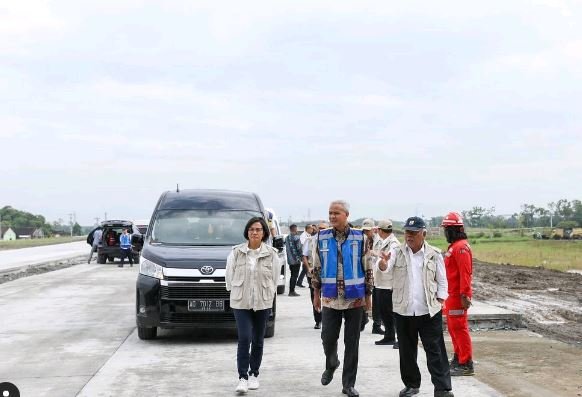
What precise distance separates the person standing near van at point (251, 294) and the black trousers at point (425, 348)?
140 centimetres

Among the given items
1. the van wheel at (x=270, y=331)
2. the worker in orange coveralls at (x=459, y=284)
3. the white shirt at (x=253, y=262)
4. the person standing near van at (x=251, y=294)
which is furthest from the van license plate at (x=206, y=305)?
the worker in orange coveralls at (x=459, y=284)

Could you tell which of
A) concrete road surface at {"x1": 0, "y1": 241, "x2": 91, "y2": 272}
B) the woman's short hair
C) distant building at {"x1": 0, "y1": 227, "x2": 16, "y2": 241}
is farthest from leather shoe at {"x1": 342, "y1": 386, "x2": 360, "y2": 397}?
A: distant building at {"x1": 0, "y1": 227, "x2": 16, "y2": 241}

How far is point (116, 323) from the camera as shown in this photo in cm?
1272

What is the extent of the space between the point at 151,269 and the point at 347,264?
411cm

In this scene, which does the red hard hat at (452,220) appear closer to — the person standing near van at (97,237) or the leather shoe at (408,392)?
the leather shoe at (408,392)

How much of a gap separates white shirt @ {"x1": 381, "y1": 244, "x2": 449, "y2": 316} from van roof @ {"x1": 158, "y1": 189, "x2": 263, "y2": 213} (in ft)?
16.8

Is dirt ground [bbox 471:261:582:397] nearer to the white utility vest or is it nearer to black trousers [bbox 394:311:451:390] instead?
black trousers [bbox 394:311:451:390]

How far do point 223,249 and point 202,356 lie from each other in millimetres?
1781

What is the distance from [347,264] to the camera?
22.6ft

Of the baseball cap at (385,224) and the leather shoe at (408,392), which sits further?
the baseball cap at (385,224)

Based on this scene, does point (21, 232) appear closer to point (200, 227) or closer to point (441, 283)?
point (200, 227)

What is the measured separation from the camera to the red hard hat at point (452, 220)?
7.66 m

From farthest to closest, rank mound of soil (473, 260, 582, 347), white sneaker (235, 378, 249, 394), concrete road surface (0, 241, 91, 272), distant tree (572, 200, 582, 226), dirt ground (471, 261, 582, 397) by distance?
distant tree (572, 200, 582, 226), concrete road surface (0, 241, 91, 272), mound of soil (473, 260, 582, 347), dirt ground (471, 261, 582, 397), white sneaker (235, 378, 249, 394)

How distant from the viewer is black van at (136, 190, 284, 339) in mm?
9922
